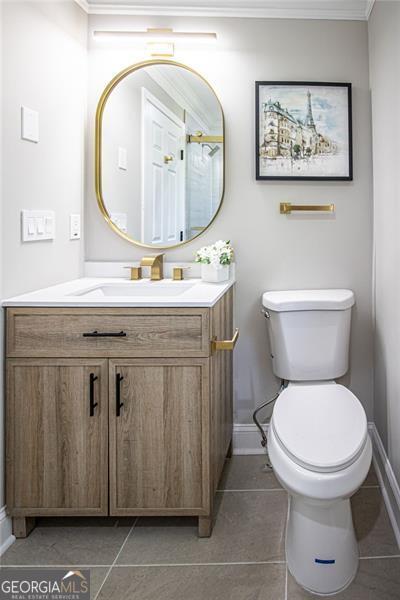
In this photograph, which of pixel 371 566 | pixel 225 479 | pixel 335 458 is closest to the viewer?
pixel 335 458

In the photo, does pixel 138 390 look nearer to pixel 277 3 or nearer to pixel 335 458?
pixel 335 458

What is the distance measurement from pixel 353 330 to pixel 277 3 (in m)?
1.59

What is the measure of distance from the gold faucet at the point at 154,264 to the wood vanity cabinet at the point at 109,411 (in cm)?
67

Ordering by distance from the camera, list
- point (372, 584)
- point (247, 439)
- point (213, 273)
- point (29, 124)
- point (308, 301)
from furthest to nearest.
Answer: point (247, 439), point (213, 273), point (308, 301), point (29, 124), point (372, 584)

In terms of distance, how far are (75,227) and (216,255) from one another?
67 centimetres

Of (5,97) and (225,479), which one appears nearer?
(5,97)

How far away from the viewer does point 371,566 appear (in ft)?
5.72

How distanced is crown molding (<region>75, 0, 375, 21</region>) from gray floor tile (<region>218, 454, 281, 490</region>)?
2123 mm

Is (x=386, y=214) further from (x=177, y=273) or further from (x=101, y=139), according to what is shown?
(x=101, y=139)

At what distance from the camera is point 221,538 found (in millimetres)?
1896

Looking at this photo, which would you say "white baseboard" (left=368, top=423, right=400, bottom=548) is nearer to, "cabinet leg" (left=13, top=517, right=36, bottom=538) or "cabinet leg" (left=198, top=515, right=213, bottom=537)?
"cabinet leg" (left=198, top=515, right=213, bottom=537)

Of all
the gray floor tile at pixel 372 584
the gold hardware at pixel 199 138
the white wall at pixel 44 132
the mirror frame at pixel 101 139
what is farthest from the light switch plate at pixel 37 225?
the gray floor tile at pixel 372 584

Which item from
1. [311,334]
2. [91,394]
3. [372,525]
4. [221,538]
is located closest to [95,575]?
[221,538]

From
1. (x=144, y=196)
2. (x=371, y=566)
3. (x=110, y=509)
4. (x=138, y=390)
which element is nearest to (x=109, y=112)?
(x=144, y=196)
